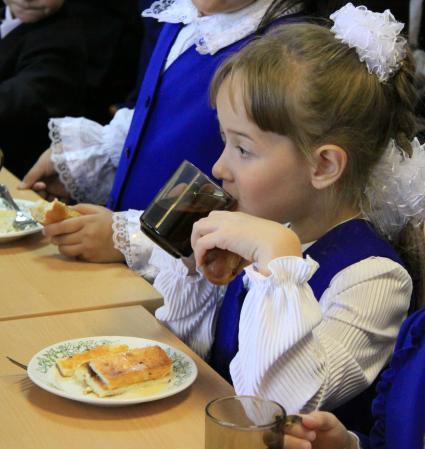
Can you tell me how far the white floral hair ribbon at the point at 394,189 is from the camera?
4.99ft

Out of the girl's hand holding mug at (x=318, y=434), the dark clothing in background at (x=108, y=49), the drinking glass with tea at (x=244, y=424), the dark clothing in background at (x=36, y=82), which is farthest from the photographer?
the dark clothing in background at (x=108, y=49)

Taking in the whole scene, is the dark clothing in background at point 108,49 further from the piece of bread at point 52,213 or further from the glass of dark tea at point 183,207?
the glass of dark tea at point 183,207

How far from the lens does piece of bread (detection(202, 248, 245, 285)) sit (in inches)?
53.3

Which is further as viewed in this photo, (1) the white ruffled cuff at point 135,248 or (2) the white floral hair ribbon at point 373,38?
(1) the white ruffled cuff at point 135,248

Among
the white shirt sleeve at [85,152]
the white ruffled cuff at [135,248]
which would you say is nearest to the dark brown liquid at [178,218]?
the white ruffled cuff at [135,248]

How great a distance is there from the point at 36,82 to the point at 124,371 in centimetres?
229

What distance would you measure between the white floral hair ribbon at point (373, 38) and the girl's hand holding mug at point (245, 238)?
34 cm

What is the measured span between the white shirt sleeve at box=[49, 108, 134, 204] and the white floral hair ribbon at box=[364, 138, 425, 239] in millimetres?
1053

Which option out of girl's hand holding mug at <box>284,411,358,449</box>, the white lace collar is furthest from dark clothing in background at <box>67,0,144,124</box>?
girl's hand holding mug at <box>284,411,358,449</box>

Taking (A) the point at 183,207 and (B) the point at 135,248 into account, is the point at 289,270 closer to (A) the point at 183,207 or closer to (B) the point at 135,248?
(A) the point at 183,207

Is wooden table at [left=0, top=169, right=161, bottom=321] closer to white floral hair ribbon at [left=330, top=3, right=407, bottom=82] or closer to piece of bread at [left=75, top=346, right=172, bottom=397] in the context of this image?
piece of bread at [left=75, top=346, right=172, bottom=397]

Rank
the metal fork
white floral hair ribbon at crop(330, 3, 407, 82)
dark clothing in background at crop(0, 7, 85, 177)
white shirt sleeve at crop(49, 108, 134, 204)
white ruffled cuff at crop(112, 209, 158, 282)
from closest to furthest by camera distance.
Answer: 1. white floral hair ribbon at crop(330, 3, 407, 82)
2. white ruffled cuff at crop(112, 209, 158, 282)
3. the metal fork
4. white shirt sleeve at crop(49, 108, 134, 204)
5. dark clothing in background at crop(0, 7, 85, 177)

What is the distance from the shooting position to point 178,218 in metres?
1.42

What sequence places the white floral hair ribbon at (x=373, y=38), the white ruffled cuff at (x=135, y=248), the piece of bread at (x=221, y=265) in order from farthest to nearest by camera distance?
the white ruffled cuff at (x=135, y=248), the white floral hair ribbon at (x=373, y=38), the piece of bread at (x=221, y=265)
